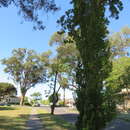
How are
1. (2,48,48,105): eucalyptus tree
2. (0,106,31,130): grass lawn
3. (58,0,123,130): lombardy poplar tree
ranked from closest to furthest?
(58,0,123,130): lombardy poplar tree
(0,106,31,130): grass lawn
(2,48,48,105): eucalyptus tree

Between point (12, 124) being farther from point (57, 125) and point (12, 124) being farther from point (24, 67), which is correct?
point (24, 67)

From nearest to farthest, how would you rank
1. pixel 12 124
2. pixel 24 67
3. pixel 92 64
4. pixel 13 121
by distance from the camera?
pixel 92 64, pixel 12 124, pixel 13 121, pixel 24 67

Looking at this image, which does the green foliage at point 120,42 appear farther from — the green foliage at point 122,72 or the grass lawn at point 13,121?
the grass lawn at point 13,121

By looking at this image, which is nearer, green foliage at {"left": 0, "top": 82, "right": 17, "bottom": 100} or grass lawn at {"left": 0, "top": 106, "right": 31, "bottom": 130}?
grass lawn at {"left": 0, "top": 106, "right": 31, "bottom": 130}

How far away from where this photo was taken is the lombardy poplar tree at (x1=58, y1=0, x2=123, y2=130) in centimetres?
987

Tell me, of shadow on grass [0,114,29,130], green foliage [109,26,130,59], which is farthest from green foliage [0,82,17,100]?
shadow on grass [0,114,29,130]

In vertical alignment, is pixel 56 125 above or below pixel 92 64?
below

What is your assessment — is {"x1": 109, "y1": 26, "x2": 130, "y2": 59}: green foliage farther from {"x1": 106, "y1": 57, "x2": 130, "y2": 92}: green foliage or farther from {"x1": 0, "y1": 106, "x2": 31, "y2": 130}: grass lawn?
Result: {"x1": 0, "y1": 106, "x2": 31, "y2": 130}: grass lawn

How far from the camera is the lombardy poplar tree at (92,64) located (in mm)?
9867

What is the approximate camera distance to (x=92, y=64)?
998cm

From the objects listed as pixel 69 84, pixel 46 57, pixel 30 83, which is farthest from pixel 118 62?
pixel 30 83

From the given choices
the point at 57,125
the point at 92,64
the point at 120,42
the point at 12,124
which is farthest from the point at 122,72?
the point at 92,64

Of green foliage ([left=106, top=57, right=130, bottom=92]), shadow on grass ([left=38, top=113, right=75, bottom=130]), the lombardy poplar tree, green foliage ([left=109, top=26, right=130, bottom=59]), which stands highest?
green foliage ([left=109, top=26, right=130, bottom=59])

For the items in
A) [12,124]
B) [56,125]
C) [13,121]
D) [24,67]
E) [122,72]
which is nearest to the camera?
[12,124]
